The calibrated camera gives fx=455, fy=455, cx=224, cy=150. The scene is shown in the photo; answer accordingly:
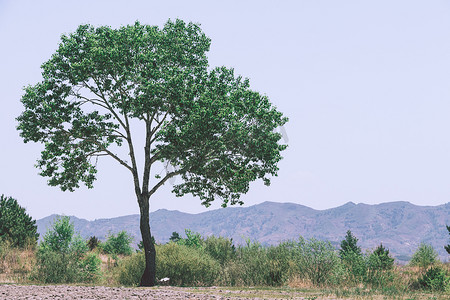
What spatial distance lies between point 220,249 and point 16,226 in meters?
15.8

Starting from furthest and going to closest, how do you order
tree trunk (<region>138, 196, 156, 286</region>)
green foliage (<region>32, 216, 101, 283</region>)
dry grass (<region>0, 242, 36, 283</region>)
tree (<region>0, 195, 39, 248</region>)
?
tree (<region>0, 195, 39, 248</region>) < dry grass (<region>0, 242, 36, 283</region>) < green foliage (<region>32, 216, 101, 283</region>) < tree trunk (<region>138, 196, 156, 286</region>)

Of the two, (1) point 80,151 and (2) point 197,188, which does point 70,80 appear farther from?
(2) point 197,188

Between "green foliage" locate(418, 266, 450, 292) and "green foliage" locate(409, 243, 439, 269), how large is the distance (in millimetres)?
9541

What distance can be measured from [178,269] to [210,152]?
546 cm

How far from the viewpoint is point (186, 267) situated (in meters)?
20.1

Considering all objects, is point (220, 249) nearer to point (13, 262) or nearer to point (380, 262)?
point (380, 262)

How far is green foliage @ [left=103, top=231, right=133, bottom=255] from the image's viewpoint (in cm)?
3538

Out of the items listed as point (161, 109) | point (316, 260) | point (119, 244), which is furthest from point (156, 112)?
point (119, 244)

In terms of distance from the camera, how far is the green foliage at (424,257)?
28.2m

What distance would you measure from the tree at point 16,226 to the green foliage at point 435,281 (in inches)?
921

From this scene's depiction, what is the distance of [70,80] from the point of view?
2114cm

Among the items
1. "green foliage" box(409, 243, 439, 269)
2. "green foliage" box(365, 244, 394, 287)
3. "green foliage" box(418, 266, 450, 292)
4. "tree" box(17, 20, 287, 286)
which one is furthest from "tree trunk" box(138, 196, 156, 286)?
"green foliage" box(409, 243, 439, 269)

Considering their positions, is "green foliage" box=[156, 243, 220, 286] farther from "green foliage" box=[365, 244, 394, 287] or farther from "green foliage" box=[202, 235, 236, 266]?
"green foliage" box=[365, 244, 394, 287]

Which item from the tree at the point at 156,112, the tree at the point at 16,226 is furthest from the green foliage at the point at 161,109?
the tree at the point at 16,226
